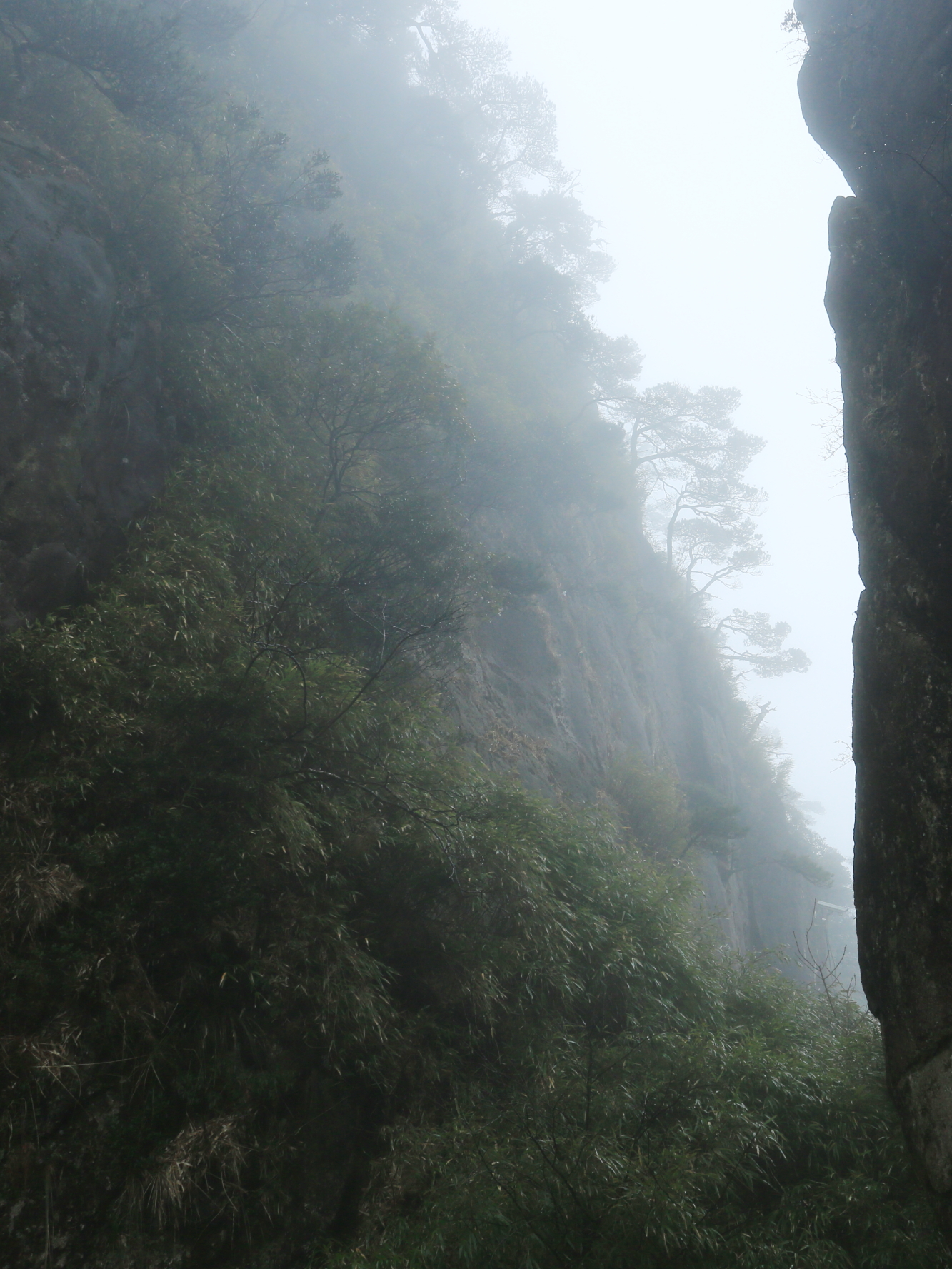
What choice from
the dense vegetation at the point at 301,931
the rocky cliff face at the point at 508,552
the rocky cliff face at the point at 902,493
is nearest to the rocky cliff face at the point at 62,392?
the rocky cliff face at the point at 508,552

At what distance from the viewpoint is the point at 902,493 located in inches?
188

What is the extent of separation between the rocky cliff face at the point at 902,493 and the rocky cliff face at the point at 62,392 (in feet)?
20.8

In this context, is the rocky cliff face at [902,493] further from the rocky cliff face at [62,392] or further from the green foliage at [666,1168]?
the rocky cliff face at [62,392]

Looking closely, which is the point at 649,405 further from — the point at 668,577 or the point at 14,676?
the point at 14,676

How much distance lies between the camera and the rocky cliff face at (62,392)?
5.81 metres

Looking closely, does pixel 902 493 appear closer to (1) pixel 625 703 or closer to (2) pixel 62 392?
(2) pixel 62 392

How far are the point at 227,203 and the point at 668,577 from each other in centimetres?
1952

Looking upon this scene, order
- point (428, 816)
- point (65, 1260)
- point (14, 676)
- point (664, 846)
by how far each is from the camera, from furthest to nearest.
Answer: point (664, 846), point (428, 816), point (14, 676), point (65, 1260)

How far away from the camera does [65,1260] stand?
332 centimetres

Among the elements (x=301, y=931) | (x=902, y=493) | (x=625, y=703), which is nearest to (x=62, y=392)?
(x=301, y=931)

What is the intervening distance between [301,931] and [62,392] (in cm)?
532

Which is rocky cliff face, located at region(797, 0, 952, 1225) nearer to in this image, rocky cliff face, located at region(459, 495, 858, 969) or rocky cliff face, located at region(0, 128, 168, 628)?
rocky cliff face, located at region(459, 495, 858, 969)

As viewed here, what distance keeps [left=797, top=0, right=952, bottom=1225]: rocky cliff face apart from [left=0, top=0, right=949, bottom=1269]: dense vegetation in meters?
1.24

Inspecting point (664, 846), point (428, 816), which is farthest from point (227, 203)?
point (664, 846)
